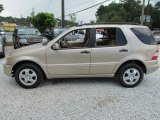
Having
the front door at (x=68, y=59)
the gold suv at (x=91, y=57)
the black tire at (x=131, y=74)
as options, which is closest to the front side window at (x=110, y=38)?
the gold suv at (x=91, y=57)

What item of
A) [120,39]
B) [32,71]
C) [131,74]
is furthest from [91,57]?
[32,71]

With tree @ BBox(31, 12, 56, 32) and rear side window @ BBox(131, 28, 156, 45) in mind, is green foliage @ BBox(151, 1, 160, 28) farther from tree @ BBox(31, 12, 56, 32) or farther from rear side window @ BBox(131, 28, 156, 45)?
rear side window @ BBox(131, 28, 156, 45)

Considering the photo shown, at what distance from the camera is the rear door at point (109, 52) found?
5.40m

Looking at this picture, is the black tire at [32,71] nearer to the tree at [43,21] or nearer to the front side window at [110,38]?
the front side window at [110,38]

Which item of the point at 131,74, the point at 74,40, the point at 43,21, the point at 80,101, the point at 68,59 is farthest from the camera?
the point at 43,21

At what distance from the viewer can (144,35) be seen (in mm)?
5625

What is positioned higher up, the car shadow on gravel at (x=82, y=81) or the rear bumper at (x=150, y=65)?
the rear bumper at (x=150, y=65)

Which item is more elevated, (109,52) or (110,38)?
(110,38)

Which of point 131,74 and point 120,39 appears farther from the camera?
point 131,74

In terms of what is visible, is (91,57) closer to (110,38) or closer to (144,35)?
(110,38)

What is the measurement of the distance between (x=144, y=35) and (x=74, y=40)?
1.96 m

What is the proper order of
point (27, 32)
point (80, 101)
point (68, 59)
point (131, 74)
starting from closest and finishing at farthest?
point (80, 101)
point (68, 59)
point (131, 74)
point (27, 32)

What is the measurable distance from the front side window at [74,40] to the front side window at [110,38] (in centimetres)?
31

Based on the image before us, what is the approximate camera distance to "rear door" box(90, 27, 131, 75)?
540 centimetres
